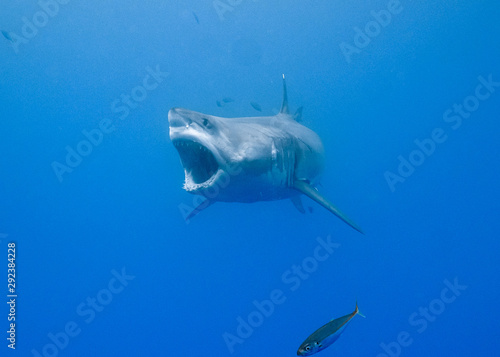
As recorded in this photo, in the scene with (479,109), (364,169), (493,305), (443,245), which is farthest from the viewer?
(479,109)

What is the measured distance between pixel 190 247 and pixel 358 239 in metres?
7.73

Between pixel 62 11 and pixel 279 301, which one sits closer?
pixel 279 301

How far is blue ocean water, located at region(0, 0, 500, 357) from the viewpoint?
13.1m

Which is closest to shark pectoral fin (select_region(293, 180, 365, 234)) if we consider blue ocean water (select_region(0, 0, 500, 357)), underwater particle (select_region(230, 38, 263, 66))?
blue ocean water (select_region(0, 0, 500, 357))

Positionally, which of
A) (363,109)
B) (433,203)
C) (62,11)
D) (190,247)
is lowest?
(433,203)

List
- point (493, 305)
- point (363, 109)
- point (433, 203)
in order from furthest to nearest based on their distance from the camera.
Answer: point (363, 109) < point (433, 203) < point (493, 305)

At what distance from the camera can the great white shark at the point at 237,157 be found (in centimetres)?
336

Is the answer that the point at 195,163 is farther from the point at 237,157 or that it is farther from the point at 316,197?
the point at 316,197

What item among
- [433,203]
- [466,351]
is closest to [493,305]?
[466,351]

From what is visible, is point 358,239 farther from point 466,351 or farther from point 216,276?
point 216,276

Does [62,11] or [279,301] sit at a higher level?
[62,11]

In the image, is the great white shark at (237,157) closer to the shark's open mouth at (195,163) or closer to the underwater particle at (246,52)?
the shark's open mouth at (195,163)

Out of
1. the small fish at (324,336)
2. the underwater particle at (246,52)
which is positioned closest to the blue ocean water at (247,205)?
the underwater particle at (246,52)

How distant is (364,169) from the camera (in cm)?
1992
